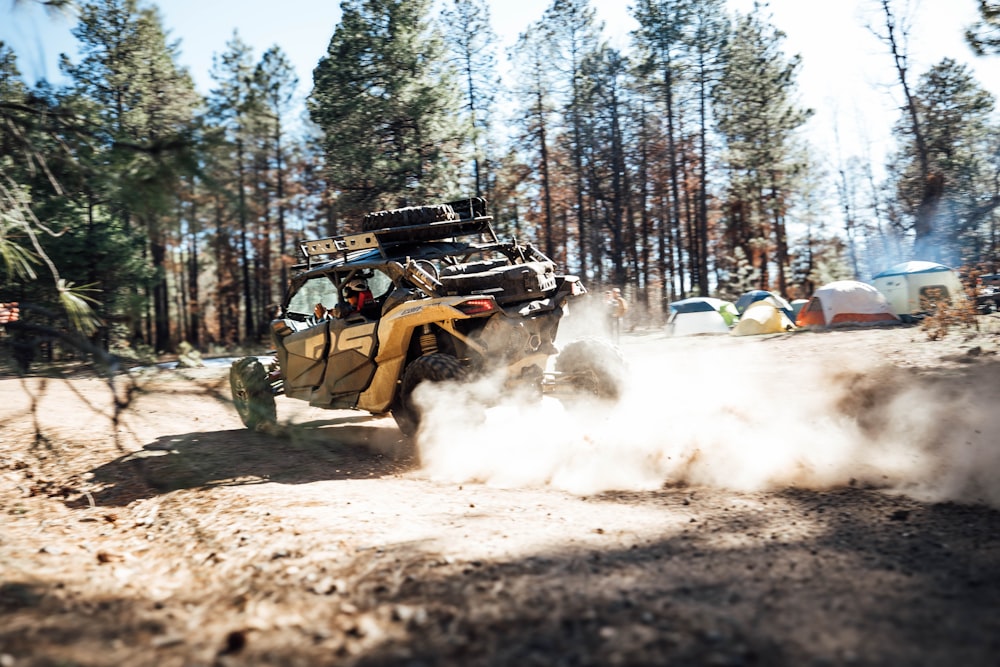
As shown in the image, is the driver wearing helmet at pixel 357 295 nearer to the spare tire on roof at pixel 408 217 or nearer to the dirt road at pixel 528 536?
the spare tire on roof at pixel 408 217

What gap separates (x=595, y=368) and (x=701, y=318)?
57.6 feet

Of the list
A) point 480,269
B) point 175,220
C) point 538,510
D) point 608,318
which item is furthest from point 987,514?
Answer: point 608,318

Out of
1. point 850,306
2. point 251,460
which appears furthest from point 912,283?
point 251,460

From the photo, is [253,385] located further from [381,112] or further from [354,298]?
[381,112]

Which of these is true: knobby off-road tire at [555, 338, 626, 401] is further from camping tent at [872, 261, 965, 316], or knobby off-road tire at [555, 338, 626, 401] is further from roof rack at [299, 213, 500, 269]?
camping tent at [872, 261, 965, 316]

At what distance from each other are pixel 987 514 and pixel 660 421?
3061mm

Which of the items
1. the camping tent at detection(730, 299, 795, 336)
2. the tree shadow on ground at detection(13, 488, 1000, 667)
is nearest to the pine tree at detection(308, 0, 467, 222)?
the camping tent at detection(730, 299, 795, 336)

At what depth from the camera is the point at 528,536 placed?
446 centimetres

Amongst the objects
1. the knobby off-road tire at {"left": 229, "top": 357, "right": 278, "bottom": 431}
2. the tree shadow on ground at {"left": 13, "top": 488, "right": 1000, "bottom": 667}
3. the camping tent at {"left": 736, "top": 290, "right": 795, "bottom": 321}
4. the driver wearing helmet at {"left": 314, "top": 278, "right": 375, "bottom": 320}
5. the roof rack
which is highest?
the roof rack

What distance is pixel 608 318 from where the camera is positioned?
16922 mm

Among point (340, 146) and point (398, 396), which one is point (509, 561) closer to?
point (398, 396)

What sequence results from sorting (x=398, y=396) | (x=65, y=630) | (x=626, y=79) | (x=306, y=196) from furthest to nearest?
(x=306, y=196), (x=626, y=79), (x=398, y=396), (x=65, y=630)

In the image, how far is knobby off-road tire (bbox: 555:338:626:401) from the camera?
7781mm

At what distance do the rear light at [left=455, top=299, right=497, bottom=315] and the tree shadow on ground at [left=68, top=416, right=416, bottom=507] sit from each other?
180 centimetres
